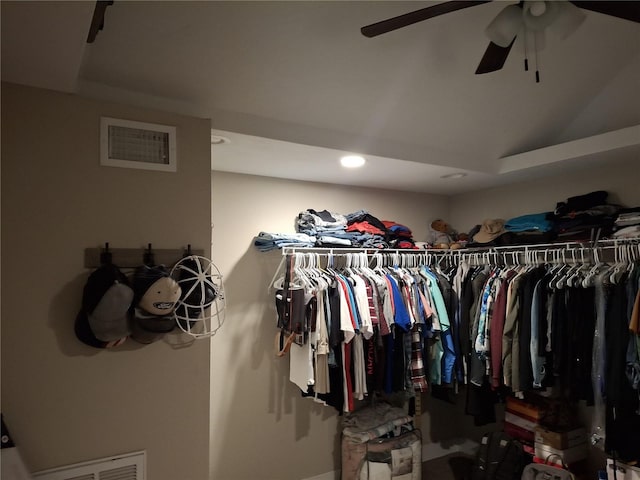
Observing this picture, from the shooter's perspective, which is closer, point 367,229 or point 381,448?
point 381,448

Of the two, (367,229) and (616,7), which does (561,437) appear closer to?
(367,229)

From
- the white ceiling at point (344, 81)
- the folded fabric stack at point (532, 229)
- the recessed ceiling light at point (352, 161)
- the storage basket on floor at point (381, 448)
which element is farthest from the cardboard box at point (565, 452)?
the recessed ceiling light at point (352, 161)

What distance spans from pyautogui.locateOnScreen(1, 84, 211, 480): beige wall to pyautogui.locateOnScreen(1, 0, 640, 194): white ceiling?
244 millimetres

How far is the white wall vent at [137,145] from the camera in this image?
5.71 ft

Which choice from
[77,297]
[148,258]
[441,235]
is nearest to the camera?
[77,297]

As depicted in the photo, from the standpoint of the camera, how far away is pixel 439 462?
358 centimetres

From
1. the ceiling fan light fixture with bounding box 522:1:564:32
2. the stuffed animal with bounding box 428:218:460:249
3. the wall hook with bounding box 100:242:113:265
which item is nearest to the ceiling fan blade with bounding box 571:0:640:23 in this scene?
the ceiling fan light fixture with bounding box 522:1:564:32

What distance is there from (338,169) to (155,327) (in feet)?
5.55

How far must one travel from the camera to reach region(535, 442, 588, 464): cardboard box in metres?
2.78

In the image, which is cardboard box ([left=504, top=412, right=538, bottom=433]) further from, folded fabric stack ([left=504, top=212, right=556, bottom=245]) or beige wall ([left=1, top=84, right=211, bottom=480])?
beige wall ([left=1, top=84, right=211, bottom=480])

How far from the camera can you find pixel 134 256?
1754 millimetres

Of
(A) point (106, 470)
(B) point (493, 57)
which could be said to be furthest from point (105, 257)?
(B) point (493, 57)

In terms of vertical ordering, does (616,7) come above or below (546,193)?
above

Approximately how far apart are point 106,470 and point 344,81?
2.09 meters
